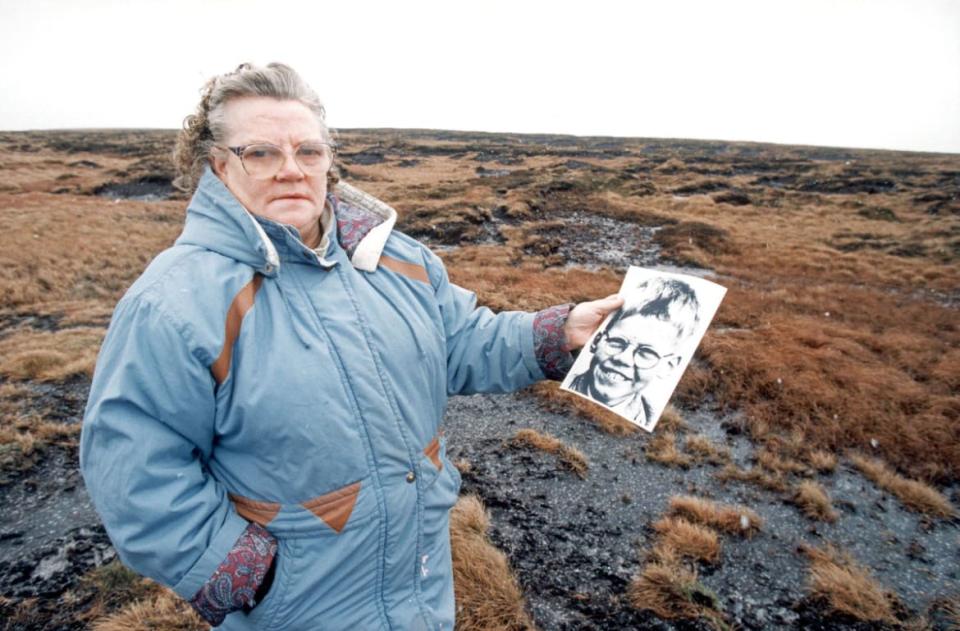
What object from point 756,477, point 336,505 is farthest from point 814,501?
point 336,505

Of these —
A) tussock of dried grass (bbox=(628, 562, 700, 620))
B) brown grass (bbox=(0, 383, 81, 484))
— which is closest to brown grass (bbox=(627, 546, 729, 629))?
tussock of dried grass (bbox=(628, 562, 700, 620))

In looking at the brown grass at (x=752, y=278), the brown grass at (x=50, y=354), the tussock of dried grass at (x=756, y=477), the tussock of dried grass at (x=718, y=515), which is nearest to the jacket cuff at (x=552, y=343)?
the tussock of dried grass at (x=718, y=515)

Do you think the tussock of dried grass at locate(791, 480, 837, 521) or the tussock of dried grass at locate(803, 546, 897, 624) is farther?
the tussock of dried grass at locate(791, 480, 837, 521)

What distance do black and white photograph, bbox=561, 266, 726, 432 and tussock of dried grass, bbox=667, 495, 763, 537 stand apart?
328cm

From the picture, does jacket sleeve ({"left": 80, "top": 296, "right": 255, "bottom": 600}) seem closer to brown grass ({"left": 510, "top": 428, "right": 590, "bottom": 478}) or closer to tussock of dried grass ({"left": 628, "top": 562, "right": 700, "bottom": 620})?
tussock of dried grass ({"left": 628, "top": 562, "right": 700, "bottom": 620})

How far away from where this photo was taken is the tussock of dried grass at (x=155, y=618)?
3.45 m

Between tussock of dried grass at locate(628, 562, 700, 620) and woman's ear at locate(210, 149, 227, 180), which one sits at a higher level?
woman's ear at locate(210, 149, 227, 180)

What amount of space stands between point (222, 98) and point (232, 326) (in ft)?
2.75

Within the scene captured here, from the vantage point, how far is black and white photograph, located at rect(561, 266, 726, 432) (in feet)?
7.69

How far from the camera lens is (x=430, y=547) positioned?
6.42ft

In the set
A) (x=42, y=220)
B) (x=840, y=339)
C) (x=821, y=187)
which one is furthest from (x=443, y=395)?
(x=821, y=187)

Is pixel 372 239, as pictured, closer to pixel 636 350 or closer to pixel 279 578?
pixel 279 578

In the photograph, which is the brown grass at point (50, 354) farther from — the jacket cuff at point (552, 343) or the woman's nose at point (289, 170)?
the jacket cuff at point (552, 343)

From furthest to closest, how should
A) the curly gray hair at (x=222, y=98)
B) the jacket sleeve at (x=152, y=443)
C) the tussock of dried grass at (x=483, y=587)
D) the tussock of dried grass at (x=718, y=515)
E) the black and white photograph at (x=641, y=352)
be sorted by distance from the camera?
the tussock of dried grass at (x=718, y=515) → the tussock of dried grass at (x=483, y=587) → the black and white photograph at (x=641, y=352) → the curly gray hair at (x=222, y=98) → the jacket sleeve at (x=152, y=443)
